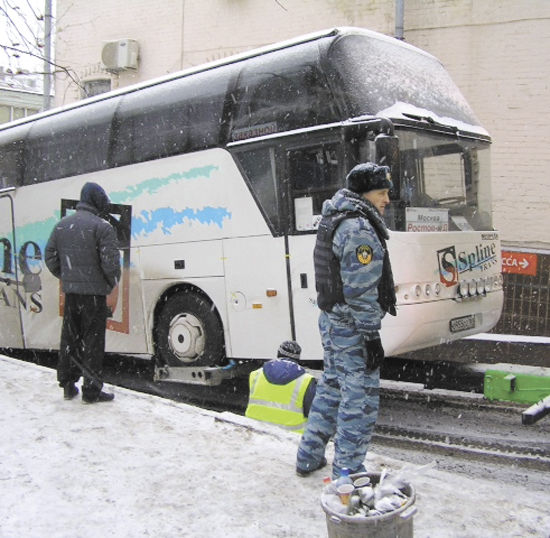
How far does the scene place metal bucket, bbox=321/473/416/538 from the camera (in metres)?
2.51

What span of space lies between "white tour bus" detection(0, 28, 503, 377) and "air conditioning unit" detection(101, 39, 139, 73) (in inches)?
273

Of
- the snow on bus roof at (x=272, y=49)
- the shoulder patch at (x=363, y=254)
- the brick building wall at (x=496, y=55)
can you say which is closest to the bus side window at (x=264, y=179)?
the snow on bus roof at (x=272, y=49)

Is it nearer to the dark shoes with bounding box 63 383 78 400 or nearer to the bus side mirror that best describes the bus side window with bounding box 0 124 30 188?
the dark shoes with bounding box 63 383 78 400

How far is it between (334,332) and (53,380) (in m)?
3.80

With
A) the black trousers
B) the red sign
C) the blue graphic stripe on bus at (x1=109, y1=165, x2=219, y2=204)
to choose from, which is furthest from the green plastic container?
the red sign

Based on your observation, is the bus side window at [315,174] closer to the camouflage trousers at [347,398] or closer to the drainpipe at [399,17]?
the camouflage trousers at [347,398]

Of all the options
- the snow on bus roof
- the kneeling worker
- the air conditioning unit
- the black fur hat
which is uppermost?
the air conditioning unit

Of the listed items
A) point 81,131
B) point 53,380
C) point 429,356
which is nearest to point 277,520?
point 53,380

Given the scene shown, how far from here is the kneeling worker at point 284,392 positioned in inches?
172

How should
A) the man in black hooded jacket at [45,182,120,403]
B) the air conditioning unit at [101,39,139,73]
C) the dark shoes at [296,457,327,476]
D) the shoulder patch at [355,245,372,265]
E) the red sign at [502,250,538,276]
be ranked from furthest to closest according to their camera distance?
the air conditioning unit at [101,39,139,73] < the red sign at [502,250,538,276] < the man in black hooded jacket at [45,182,120,403] < the dark shoes at [296,457,327,476] < the shoulder patch at [355,245,372,265]

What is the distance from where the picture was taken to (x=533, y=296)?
10.4 m

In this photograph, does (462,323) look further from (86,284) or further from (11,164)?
(11,164)

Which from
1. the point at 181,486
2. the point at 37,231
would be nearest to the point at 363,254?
the point at 181,486

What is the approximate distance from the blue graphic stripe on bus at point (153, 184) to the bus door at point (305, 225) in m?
1.08
